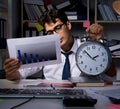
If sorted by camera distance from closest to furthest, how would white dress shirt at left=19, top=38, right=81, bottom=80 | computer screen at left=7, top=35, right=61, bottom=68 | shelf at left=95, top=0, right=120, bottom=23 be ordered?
computer screen at left=7, top=35, right=61, bottom=68 < white dress shirt at left=19, top=38, right=81, bottom=80 < shelf at left=95, top=0, right=120, bottom=23

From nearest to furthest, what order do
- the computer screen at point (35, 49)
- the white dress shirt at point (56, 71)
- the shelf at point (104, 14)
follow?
1. the computer screen at point (35, 49)
2. the white dress shirt at point (56, 71)
3. the shelf at point (104, 14)

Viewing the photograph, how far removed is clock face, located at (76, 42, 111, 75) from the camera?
4.86ft

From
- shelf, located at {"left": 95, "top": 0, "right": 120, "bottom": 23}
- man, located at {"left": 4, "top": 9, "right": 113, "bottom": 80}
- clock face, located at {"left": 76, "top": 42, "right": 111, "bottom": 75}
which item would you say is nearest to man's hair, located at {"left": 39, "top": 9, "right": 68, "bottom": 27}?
man, located at {"left": 4, "top": 9, "right": 113, "bottom": 80}

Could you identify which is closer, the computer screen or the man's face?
the computer screen

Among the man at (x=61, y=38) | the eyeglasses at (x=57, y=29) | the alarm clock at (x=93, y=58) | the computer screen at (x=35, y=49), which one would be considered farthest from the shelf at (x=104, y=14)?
the computer screen at (x=35, y=49)

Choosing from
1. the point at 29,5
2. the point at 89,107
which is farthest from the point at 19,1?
the point at 89,107

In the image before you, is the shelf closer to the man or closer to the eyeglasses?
the man

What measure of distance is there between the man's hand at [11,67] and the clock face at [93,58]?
0.36m

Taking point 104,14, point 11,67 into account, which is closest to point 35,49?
point 11,67

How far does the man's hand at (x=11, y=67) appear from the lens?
141 cm

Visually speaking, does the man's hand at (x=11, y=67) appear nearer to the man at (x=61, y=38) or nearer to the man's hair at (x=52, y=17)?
the man at (x=61, y=38)

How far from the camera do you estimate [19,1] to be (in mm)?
2951

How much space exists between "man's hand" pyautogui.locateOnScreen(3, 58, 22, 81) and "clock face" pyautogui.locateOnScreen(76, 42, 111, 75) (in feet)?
1.19

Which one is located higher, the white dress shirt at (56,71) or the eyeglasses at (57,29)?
the eyeglasses at (57,29)
